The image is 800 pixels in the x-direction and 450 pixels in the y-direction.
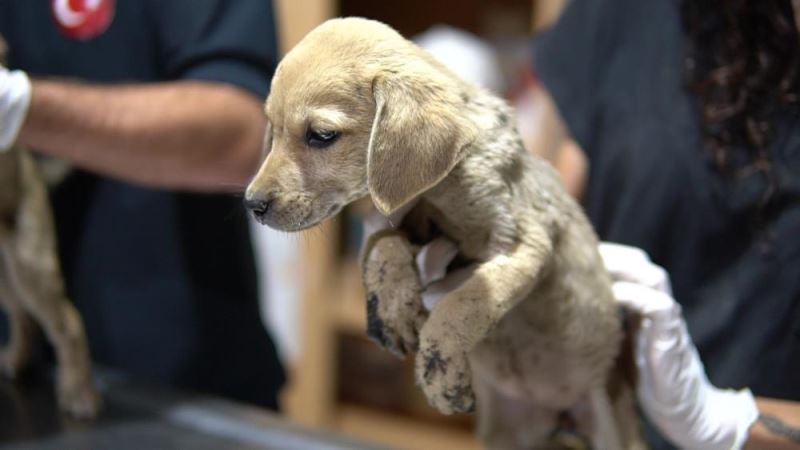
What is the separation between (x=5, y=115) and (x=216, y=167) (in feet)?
1.14

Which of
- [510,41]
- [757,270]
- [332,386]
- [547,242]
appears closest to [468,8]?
[510,41]

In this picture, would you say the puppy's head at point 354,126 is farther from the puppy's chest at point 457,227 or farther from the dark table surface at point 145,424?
the dark table surface at point 145,424

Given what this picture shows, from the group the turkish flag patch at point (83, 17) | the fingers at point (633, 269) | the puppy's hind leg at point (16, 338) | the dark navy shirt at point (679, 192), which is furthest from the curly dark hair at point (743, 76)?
the puppy's hind leg at point (16, 338)

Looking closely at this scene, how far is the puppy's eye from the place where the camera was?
0.63m

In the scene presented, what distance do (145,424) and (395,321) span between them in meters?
0.57

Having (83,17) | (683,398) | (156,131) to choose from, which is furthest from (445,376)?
(83,17)

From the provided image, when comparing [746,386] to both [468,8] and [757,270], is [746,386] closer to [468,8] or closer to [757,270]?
[757,270]

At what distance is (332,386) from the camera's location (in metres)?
2.25

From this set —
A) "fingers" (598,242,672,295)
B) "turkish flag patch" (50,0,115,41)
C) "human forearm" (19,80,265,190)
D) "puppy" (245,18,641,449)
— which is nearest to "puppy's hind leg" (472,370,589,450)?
"puppy" (245,18,641,449)

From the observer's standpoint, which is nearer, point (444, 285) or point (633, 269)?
point (444, 285)

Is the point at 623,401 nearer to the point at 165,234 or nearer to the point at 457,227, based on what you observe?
the point at 457,227

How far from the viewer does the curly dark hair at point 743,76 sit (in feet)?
A: 2.97

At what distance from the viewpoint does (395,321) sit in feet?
2.26

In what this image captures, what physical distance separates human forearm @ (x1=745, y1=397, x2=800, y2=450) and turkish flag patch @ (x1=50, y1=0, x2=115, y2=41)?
0.94 metres
